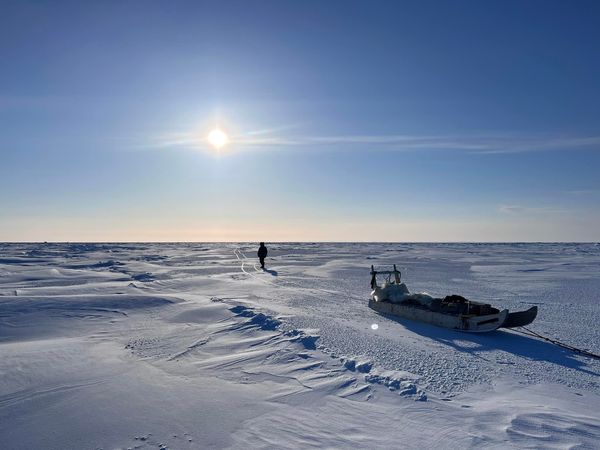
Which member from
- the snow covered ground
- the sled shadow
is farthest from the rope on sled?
the snow covered ground

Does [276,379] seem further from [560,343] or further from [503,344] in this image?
[560,343]

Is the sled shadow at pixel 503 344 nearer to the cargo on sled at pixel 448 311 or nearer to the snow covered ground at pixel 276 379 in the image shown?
the snow covered ground at pixel 276 379

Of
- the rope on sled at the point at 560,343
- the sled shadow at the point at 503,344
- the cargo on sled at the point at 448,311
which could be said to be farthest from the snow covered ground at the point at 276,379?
the cargo on sled at the point at 448,311

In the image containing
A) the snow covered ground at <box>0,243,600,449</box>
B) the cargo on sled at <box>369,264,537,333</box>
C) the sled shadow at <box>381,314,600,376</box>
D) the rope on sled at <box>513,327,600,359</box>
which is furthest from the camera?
the cargo on sled at <box>369,264,537,333</box>

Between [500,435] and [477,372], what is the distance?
263cm

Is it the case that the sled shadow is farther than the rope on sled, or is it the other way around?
the rope on sled

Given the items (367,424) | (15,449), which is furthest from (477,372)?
(15,449)

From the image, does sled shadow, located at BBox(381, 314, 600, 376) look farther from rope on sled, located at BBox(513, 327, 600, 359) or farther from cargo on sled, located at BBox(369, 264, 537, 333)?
cargo on sled, located at BBox(369, 264, 537, 333)

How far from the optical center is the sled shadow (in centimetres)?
853

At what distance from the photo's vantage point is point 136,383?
655cm

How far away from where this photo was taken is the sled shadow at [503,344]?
8531 millimetres

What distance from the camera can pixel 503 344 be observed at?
32.1ft

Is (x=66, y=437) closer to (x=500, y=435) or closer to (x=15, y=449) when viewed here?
(x=15, y=449)

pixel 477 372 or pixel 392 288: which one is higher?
pixel 392 288
